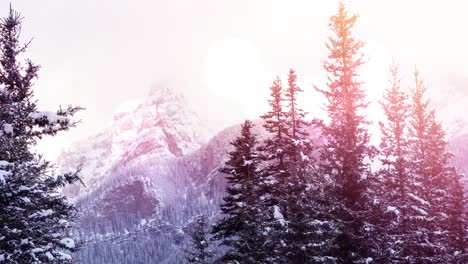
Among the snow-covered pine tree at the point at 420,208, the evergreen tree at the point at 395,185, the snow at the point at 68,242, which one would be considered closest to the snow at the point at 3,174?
the snow at the point at 68,242

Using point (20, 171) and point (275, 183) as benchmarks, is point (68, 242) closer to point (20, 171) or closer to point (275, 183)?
point (20, 171)

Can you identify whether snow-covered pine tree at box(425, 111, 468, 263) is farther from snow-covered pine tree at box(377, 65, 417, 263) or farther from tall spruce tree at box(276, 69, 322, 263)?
tall spruce tree at box(276, 69, 322, 263)

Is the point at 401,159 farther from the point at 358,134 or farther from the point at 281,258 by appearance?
the point at 281,258

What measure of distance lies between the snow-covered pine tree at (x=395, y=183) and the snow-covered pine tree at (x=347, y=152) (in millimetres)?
946

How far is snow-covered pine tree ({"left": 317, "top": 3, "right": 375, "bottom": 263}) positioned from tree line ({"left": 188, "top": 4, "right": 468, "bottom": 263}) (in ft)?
0.16

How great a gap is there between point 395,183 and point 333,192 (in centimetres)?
518

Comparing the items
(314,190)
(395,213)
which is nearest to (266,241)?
(314,190)

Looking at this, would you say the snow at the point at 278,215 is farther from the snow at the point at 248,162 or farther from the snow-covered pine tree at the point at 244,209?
the snow at the point at 248,162

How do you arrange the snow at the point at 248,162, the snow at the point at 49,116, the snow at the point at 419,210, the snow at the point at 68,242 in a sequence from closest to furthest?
the snow at the point at 49,116 → the snow at the point at 68,242 → the snow at the point at 248,162 → the snow at the point at 419,210

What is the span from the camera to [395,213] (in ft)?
75.0

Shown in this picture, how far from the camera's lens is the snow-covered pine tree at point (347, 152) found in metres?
22.6

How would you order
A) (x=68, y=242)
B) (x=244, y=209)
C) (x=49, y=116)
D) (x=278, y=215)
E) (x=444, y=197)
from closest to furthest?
(x=49, y=116)
(x=68, y=242)
(x=278, y=215)
(x=244, y=209)
(x=444, y=197)

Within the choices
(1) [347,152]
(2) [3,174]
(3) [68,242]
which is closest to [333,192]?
(1) [347,152]

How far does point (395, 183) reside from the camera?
26453mm
